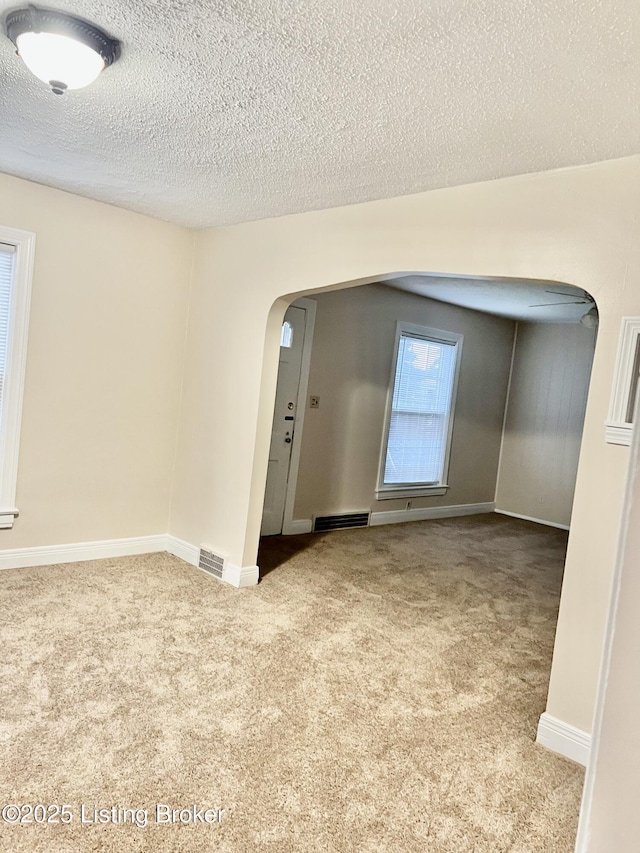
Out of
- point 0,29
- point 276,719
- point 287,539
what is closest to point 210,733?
point 276,719

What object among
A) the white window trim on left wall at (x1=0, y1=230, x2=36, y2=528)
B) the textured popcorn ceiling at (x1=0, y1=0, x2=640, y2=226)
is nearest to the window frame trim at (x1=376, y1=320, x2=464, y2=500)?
the textured popcorn ceiling at (x1=0, y1=0, x2=640, y2=226)

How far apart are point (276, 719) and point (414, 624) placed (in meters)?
1.36

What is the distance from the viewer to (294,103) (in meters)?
2.23

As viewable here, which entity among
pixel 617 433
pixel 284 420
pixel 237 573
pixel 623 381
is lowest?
pixel 237 573

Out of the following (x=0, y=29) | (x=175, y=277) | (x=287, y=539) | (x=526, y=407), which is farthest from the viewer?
(x=526, y=407)

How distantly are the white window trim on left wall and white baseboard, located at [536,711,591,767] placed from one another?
3.23 m

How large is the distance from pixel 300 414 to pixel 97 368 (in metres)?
1.82

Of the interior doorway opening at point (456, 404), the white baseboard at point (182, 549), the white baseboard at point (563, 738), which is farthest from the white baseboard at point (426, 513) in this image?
the white baseboard at point (563, 738)

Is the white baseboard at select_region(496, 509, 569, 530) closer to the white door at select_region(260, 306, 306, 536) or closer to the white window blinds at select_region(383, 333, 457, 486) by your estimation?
the white window blinds at select_region(383, 333, 457, 486)

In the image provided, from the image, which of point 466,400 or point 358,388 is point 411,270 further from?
Result: point 466,400

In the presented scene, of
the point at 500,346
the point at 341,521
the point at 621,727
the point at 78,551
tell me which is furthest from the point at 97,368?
the point at 500,346

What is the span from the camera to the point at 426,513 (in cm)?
668

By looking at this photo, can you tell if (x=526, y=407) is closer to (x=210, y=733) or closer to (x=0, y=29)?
(x=210, y=733)

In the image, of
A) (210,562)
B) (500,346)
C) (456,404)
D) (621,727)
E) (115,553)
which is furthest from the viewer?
(500,346)
